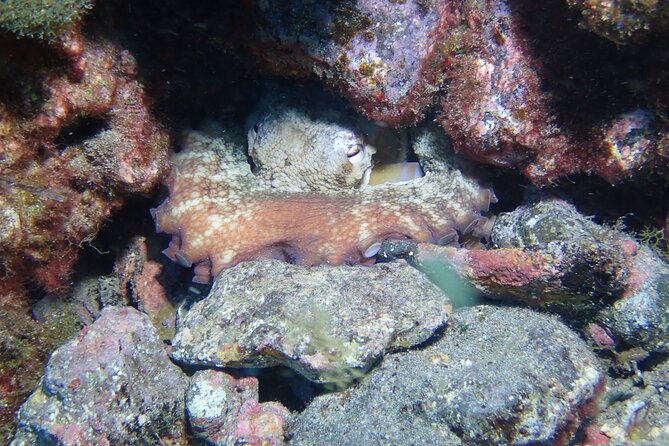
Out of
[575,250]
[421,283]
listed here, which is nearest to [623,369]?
[575,250]

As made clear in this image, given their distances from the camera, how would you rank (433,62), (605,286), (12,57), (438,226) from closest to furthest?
(12,57), (605,286), (433,62), (438,226)

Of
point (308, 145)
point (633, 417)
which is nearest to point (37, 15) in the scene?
point (308, 145)

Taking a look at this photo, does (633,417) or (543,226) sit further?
(543,226)

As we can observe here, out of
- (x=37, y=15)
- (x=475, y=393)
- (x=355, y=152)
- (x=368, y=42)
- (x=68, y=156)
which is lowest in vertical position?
(x=475, y=393)

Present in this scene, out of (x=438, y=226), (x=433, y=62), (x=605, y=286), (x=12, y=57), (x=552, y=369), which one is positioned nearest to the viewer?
(x=12, y=57)

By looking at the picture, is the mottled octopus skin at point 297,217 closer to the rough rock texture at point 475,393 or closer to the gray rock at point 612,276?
the gray rock at point 612,276

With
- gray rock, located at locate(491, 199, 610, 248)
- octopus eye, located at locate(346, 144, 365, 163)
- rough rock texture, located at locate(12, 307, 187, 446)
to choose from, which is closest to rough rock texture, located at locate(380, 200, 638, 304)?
gray rock, located at locate(491, 199, 610, 248)

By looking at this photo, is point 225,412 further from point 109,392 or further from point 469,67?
point 469,67

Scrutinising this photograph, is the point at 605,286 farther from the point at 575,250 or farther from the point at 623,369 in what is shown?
the point at 623,369
